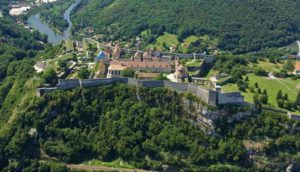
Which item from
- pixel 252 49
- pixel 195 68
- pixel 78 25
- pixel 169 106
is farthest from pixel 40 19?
pixel 169 106

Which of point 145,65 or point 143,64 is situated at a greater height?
point 143,64

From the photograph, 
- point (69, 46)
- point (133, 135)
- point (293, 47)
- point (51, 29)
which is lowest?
point (133, 135)

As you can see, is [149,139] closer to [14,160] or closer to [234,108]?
[234,108]

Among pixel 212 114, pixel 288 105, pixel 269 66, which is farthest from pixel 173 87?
pixel 269 66

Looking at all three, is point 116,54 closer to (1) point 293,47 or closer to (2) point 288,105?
(2) point 288,105

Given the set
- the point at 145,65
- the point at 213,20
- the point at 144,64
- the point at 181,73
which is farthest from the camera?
the point at 213,20
